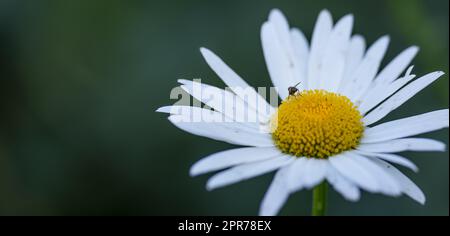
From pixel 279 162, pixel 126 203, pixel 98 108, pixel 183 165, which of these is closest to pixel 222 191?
pixel 183 165

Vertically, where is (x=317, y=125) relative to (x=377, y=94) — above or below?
below

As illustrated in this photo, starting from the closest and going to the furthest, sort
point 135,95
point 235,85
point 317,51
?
point 235,85 → point 317,51 → point 135,95

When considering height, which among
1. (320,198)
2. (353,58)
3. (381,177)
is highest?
(353,58)

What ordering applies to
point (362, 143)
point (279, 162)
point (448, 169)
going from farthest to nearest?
point (448, 169), point (362, 143), point (279, 162)

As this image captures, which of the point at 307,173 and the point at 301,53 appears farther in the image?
the point at 301,53

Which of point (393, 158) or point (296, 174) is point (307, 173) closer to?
point (296, 174)

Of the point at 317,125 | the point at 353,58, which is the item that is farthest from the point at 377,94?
the point at 317,125

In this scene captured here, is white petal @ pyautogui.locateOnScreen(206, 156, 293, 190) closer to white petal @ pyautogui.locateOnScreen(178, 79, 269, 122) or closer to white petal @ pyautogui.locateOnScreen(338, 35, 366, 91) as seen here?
white petal @ pyautogui.locateOnScreen(178, 79, 269, 122)

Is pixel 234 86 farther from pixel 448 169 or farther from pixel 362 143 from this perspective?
pixel 448 169
